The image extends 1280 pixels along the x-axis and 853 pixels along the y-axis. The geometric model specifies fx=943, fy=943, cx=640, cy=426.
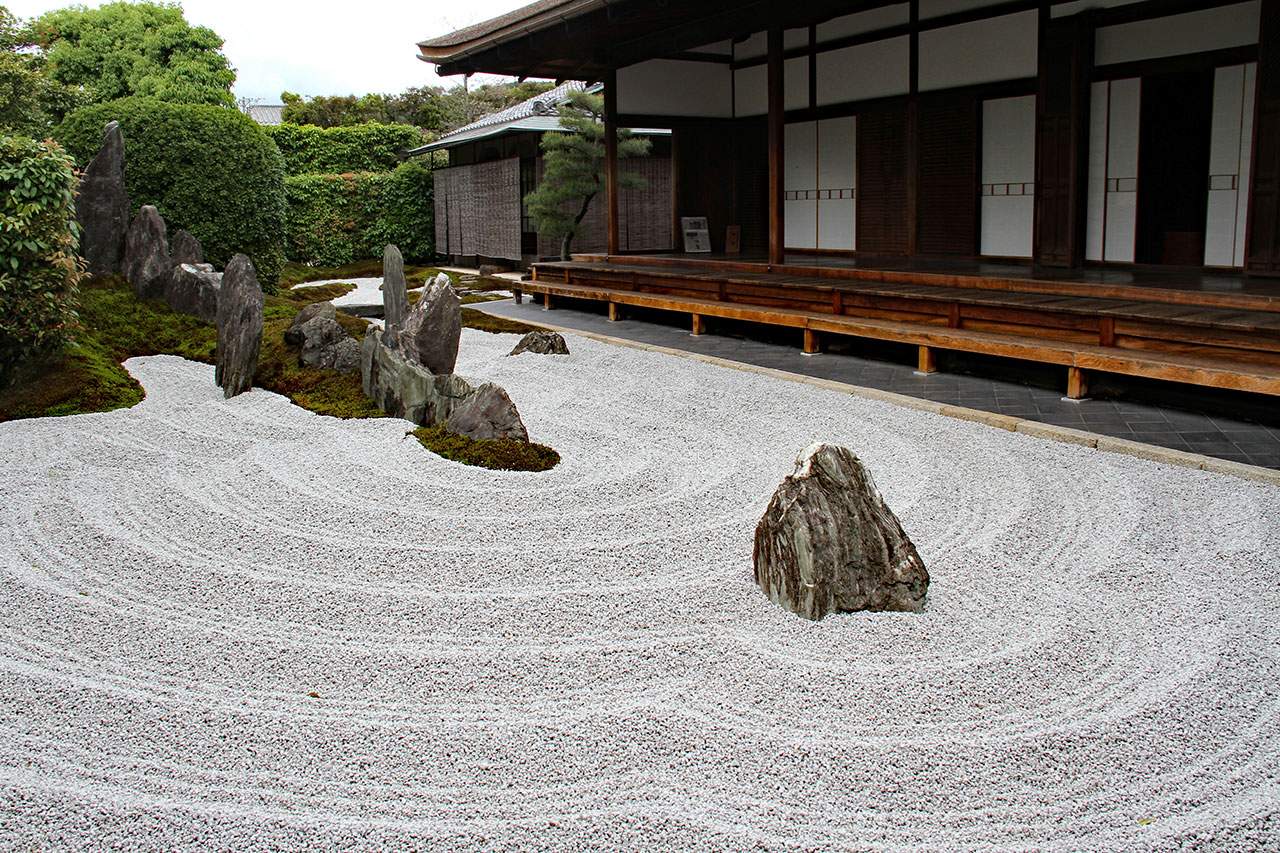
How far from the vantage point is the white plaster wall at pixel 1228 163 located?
277 inches

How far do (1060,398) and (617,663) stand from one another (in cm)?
415

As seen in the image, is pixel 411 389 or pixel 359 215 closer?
pixel 411 389

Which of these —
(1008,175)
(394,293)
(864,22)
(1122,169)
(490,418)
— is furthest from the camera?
(864,22)

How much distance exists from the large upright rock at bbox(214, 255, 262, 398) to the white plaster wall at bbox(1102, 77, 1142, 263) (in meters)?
6.86

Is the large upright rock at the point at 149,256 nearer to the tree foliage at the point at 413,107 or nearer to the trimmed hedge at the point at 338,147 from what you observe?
the trimmed hedge at the point at 338,147

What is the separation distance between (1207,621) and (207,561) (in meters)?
3.66

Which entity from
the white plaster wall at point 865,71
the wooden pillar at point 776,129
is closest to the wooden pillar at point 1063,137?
the white plaster wall at point 865,71

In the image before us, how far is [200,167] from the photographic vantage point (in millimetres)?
10273

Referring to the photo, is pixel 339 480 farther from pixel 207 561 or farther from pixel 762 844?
pixel 762 844

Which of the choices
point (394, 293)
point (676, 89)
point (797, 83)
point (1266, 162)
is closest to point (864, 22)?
point (797, 83)

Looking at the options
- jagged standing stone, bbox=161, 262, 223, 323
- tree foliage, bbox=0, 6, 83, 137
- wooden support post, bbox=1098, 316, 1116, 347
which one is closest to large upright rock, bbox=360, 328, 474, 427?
jagged standing stone, bbox=161, 262, 223, 323

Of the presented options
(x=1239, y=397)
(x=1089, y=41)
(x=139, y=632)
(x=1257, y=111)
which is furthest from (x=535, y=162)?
(x=139, y=632)

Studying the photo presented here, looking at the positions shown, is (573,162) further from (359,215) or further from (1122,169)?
(1122,169)

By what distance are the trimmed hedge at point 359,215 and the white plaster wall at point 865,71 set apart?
989 centimetres
